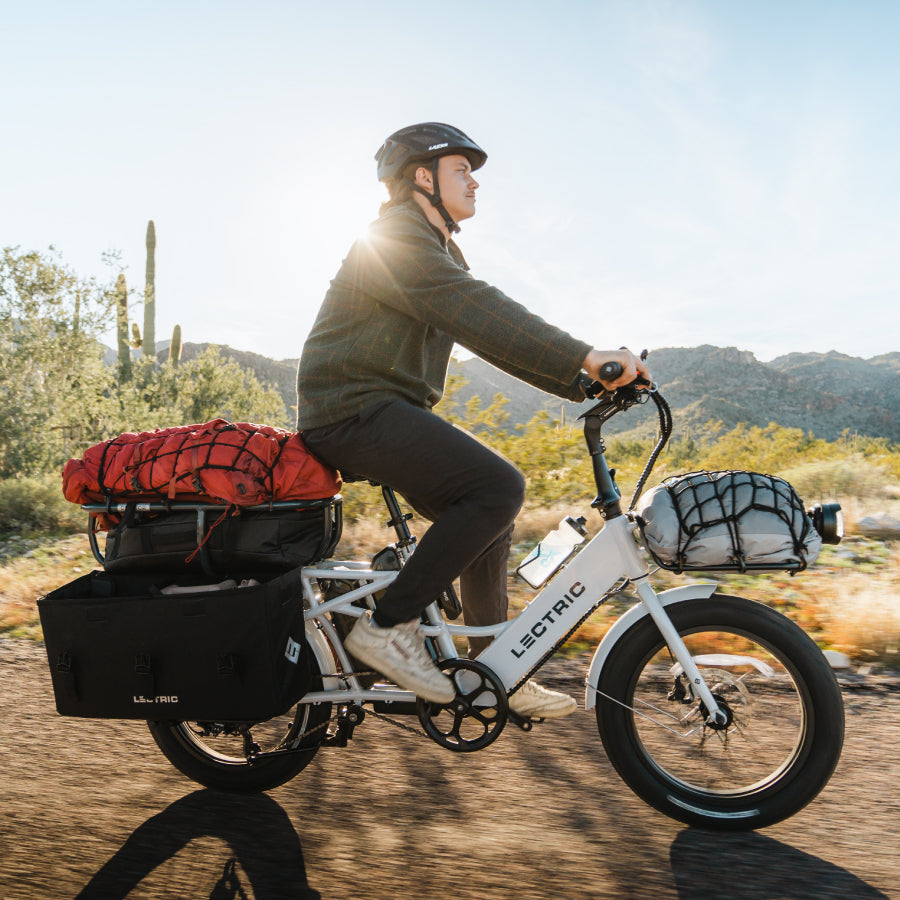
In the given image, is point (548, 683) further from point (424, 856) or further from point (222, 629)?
point (222, 629)

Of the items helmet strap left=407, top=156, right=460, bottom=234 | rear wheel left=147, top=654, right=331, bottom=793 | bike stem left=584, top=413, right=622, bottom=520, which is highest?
helmet strap left=407, top=156, right=460, bottom=234

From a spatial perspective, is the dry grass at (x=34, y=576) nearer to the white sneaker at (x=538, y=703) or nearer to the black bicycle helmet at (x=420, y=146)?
the white sneaker at (x=538, y=703)

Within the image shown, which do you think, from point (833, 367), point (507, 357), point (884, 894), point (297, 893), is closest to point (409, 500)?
point (507, 357)

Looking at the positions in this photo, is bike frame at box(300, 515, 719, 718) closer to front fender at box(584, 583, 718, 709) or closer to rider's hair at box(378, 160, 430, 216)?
front fender at box(584, 583, 718, 709)

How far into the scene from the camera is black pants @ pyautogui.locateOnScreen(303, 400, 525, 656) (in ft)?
7.64

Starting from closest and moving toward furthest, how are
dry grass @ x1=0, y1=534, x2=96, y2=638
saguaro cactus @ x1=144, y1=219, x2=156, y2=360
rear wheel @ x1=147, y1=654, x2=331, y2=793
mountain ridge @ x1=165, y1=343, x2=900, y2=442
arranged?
rear wheel @ x1=147, y1=654, x2=331, y2=793
dry grass @ x1=0, y1=534, x2=96, y2=638
saguaro cactus @ x1=144, y1=219, x2=156, y2=360
mountain ridge @ x1=165, y1=343, x2=900, y2=442

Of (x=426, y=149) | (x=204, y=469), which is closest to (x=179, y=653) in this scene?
(x=204, y=469)

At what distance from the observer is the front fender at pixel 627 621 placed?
7.71ft

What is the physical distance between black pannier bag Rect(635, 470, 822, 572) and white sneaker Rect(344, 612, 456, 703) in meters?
0.83

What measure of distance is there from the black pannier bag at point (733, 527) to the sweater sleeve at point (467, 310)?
0.53 meters

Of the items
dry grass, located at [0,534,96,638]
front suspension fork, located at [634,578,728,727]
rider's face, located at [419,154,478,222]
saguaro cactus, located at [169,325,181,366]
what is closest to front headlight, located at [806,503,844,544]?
front suspension fork, located at [634,578,728,727]

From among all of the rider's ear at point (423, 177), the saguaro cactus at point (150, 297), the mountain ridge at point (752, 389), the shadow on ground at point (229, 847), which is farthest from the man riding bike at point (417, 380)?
the mountain ridge at point (752, 389)

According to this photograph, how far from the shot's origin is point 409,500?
2531 mm

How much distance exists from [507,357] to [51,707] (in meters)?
2.87
